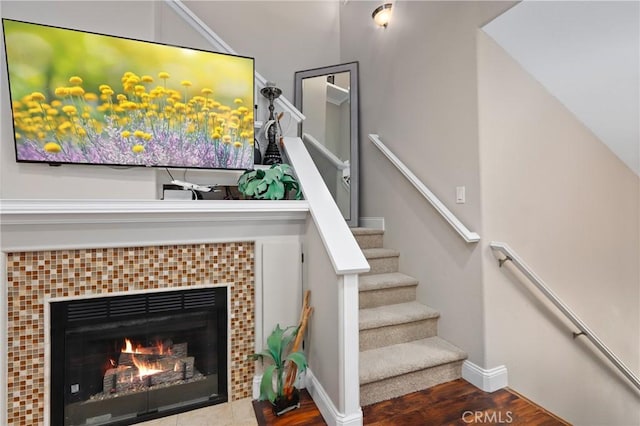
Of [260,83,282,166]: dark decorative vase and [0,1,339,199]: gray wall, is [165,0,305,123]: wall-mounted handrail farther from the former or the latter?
[260,83,282,166]: dark decorative vase

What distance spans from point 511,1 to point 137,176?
8.00ft

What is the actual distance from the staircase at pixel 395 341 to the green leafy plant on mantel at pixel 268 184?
92 centimetres

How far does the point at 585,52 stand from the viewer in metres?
1.84

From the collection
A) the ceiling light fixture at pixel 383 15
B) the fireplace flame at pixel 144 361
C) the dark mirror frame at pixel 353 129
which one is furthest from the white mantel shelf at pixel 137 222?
the ceiling light fixture at pixel 383 15

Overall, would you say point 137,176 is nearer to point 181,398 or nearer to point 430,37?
point 181,398

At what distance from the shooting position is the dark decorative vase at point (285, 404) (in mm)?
1689

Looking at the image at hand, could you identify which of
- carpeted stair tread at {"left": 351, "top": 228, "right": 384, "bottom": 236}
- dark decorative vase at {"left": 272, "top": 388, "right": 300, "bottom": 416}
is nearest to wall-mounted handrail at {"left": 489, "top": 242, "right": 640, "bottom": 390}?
carpeted stair tread at {"left": 351, "top": 228, "right": 384, "bottom": 236}

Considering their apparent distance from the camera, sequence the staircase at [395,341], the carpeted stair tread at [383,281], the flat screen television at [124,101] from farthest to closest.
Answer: the carpeted stair tread at [383,281] < the staircase at [395,341] < the flat screen television at [124,101]

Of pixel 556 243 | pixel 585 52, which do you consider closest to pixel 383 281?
pixel 556 243

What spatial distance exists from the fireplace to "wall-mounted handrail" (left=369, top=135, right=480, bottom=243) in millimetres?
1540

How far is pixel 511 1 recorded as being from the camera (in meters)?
1.72

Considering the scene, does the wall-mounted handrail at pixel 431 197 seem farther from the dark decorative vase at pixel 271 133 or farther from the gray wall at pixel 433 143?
the dark decorative vase at pixel 271 133

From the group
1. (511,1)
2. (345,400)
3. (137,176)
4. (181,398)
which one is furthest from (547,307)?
(137,176)

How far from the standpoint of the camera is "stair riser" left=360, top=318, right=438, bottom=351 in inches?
80.0
